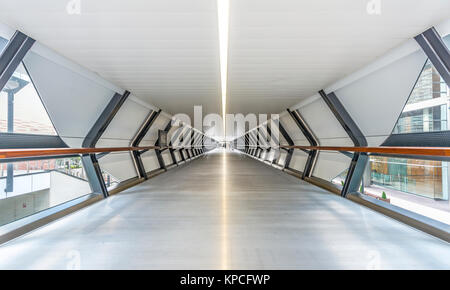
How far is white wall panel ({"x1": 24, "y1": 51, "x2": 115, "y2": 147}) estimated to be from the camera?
3.07 metres

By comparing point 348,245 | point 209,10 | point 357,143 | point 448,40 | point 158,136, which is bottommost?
point 348,245

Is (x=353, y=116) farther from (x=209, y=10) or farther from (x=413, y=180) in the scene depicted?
(x=413, y=180)

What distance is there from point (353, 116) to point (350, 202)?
202cm

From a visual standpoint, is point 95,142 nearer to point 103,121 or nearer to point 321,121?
point 103,121

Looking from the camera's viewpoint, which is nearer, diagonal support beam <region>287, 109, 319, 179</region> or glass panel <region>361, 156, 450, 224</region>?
diagonal support beam <region>287, 109, 319, 179</region>

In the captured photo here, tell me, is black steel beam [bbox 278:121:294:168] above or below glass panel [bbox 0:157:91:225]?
above

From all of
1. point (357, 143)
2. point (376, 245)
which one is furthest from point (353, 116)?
point (376, 245)

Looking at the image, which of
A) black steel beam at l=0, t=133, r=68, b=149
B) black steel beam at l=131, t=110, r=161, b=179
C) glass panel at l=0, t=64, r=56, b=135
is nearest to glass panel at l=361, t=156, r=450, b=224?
black steel beam at l=131, t=110, r=161, b=179

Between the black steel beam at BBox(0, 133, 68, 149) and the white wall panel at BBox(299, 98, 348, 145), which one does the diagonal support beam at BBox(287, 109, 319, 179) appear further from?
the black steel beam at BBox(0, 133, 68, 149)

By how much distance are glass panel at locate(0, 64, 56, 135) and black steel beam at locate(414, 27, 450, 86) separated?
539cm

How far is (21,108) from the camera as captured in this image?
10.6ft

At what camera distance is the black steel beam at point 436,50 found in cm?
217

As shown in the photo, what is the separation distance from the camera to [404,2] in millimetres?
1919

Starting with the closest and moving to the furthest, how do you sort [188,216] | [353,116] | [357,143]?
[188,216] < [357,143] < [353,116]
